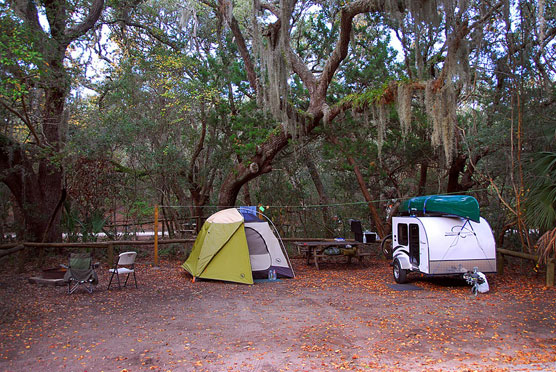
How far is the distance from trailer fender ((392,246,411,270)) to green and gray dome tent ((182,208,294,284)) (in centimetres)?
230

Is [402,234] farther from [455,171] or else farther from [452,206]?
[455,171]

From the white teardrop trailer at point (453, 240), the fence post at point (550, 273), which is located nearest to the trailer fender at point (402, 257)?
the white teardrop trailer at point (453, 240)

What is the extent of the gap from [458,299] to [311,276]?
338 centimetres

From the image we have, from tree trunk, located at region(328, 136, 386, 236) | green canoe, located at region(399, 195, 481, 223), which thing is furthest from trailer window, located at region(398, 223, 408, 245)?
tree trunk, located at region(328, 136, 386, 236)

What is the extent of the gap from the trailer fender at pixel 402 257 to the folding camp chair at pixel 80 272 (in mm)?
5883

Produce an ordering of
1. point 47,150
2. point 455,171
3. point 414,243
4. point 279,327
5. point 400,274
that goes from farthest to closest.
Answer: point 455,171, point 47,150, point 414,243, point 400,274, point 279,327

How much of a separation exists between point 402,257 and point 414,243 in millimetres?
385

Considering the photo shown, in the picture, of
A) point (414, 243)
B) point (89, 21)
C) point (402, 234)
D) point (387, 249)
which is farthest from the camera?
point (387, 249)

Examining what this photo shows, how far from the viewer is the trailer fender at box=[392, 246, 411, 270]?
8.01 meters

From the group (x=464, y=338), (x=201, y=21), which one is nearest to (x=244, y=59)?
(x=201, y=21)

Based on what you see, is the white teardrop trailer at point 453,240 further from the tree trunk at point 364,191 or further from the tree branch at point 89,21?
the tree branch at point 89,21

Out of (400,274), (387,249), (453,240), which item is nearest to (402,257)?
(400,274)

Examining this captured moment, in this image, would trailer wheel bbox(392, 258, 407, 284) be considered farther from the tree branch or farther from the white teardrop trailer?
the tree branch

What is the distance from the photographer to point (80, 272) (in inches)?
285
